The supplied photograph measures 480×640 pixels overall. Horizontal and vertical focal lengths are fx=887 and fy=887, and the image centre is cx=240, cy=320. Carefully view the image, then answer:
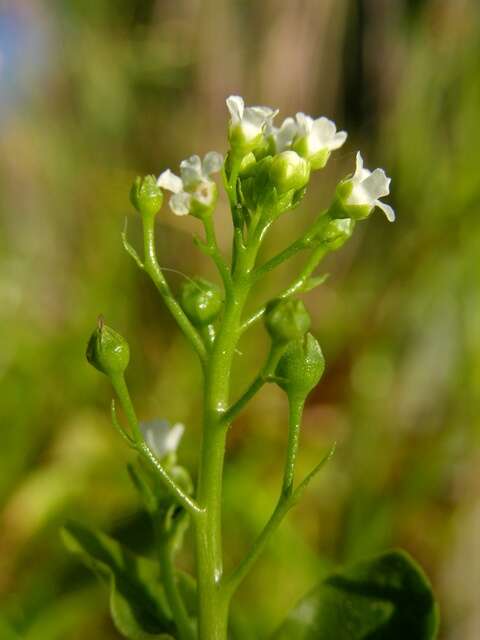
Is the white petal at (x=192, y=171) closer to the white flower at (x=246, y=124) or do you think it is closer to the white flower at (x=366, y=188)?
the white flower at (x=246, y=124)

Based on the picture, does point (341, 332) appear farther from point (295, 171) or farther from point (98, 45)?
point (98, 45)

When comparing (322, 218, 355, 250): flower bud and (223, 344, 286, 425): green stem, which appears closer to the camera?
(223, 344, 286, 425): green stem

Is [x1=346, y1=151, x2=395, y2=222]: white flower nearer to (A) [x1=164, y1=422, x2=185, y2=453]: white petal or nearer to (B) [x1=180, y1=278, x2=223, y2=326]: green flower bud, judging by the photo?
(B) [x1=180, y1=278, x2=223, y2=326]: green flower bud

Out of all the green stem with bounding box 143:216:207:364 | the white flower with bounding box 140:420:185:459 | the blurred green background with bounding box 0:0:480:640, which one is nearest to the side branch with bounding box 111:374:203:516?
the green stem with bounding box 143:216:207:364

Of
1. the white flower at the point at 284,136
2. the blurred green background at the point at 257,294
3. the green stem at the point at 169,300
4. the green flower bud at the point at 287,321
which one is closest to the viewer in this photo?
the green flower bud at the point at 287,321

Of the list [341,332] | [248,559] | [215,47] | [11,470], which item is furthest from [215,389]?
[215,47]

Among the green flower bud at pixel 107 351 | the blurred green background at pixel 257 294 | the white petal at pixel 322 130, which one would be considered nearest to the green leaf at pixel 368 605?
the blurred green background at pixel 257 294
